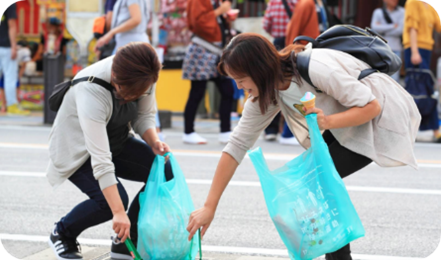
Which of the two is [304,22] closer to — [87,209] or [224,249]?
[224,249]

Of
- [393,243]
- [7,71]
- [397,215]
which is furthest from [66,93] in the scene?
[7,71]

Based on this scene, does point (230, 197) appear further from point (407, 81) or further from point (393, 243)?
point (407, 81)

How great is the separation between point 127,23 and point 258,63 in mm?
4161

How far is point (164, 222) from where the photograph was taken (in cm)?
325

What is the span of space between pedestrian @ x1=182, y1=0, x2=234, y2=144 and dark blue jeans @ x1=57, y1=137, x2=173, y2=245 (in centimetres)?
381

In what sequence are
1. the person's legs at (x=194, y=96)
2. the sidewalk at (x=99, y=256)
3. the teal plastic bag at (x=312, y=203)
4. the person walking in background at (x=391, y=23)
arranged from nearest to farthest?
the teal plastic bag at (x=312, y=203)
the sidewalk at (x=99, y=256)
the person's legs at (x=194, y=96)
the person walking in background at (x=391, y=23)

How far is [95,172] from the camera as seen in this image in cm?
307

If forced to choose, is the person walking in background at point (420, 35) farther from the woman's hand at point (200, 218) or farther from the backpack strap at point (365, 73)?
A: the woman's hand at point (200, 218)

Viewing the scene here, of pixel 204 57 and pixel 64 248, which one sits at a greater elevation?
pixel 204 57

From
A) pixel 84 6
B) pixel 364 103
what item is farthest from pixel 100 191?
pixel 84 6

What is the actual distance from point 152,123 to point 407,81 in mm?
5097

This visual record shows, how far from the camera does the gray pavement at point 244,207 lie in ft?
12.3

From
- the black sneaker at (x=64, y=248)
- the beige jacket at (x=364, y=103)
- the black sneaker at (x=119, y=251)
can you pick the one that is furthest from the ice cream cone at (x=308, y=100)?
the black sneaker at (x=64, y=248)

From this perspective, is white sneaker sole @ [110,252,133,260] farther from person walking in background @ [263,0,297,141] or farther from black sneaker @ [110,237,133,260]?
person walking in background @ [263,0,297,141]
